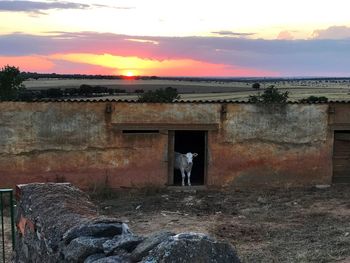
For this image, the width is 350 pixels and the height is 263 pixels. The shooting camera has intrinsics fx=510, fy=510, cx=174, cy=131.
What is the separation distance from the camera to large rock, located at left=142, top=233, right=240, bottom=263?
3074mm

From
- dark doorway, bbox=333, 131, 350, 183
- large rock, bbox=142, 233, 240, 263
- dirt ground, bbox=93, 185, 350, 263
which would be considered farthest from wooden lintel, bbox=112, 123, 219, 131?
large rock, bbox=142, 233, 240, 263

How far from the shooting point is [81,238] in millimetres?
3908

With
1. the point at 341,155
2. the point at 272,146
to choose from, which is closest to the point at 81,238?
the point at 272,146

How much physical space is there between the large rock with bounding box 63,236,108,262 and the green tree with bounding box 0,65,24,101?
29.4m

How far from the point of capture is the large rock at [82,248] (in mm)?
3746

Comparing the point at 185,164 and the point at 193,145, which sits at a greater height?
the point at 193,145

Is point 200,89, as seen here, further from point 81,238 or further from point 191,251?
point 191,251

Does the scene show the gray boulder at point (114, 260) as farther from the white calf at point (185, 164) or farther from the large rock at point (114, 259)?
the white calf at point (185, 164)

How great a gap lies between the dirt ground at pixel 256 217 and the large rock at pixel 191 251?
654 cm

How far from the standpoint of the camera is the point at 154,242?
340 cm

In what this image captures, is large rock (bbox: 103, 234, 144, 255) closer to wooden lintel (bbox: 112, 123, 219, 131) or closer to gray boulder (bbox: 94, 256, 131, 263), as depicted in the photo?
gray boulder (bbox: 94, 256, 131, 263)

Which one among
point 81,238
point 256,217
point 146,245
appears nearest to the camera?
point 146,245

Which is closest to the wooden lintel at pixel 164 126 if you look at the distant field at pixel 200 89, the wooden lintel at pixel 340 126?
the wooden lintel at pixel 340 126

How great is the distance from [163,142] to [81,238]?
1201 cm
